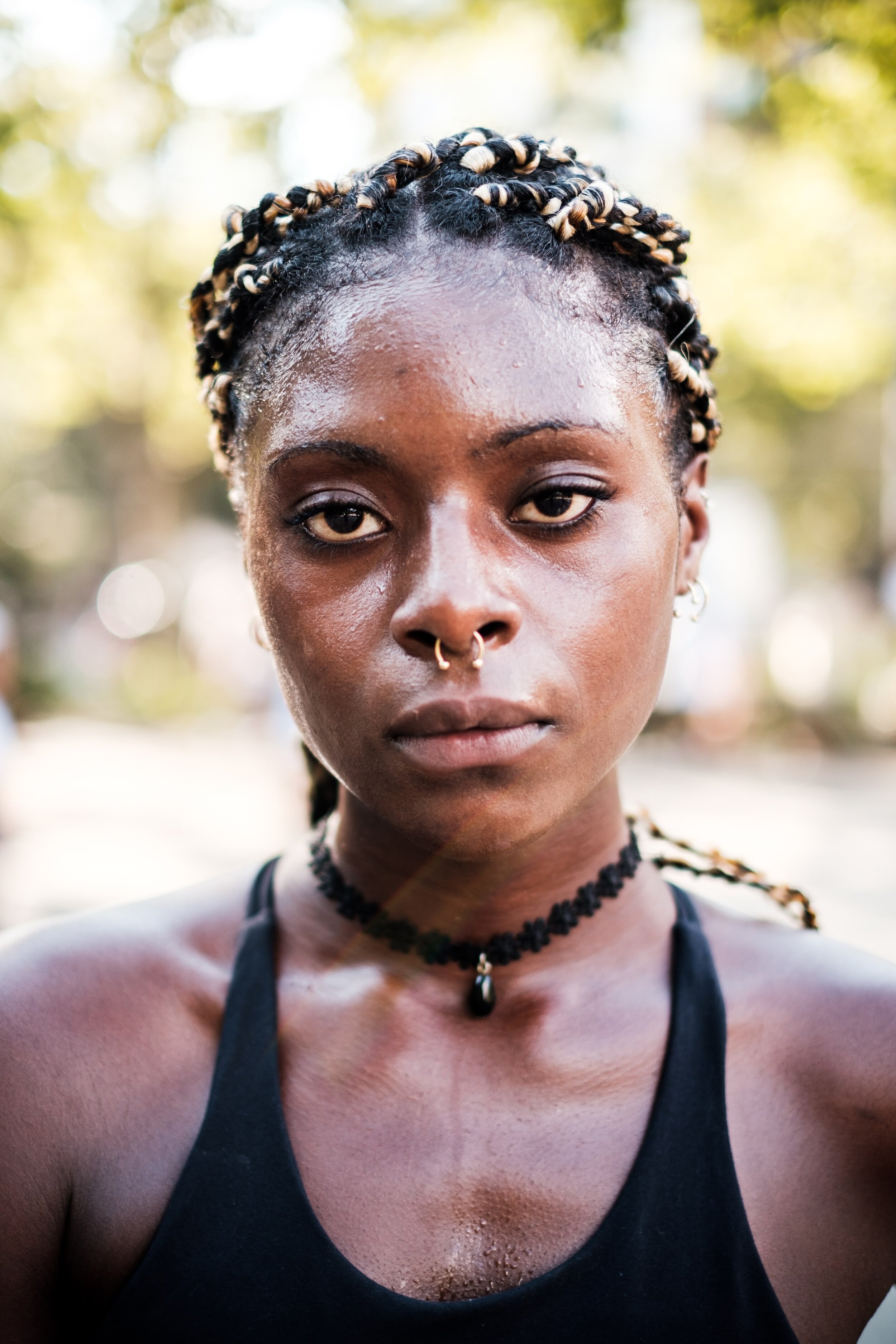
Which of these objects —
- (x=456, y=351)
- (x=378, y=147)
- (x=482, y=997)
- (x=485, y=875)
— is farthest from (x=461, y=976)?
(x=378, y=147)

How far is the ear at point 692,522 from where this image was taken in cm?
203

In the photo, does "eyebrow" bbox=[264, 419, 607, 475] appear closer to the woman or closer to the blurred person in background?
the woman

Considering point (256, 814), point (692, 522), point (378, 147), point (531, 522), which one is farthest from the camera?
point (256, 814)

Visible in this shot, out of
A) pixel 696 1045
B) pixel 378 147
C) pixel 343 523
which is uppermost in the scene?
pixel 378 147

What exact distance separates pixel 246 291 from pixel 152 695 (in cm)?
1377

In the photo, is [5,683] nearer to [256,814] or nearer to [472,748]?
[256,814]

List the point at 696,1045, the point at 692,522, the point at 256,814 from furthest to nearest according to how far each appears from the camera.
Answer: the point at 256,814 < the point at 692,522 < the point at 696,1045

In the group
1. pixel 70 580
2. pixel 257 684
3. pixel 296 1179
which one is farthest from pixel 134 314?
pixel 70 580

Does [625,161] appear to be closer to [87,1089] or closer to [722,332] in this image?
[722,332]

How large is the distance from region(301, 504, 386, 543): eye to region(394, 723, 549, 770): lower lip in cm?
35

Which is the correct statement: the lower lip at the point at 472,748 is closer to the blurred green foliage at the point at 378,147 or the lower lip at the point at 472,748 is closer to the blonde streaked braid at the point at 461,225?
the blonde streaked braid at the point at 461,225

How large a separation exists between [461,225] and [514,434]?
0.38m

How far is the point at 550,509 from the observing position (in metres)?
1.69

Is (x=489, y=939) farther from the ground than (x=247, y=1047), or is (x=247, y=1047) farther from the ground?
(x=489, y=939)
